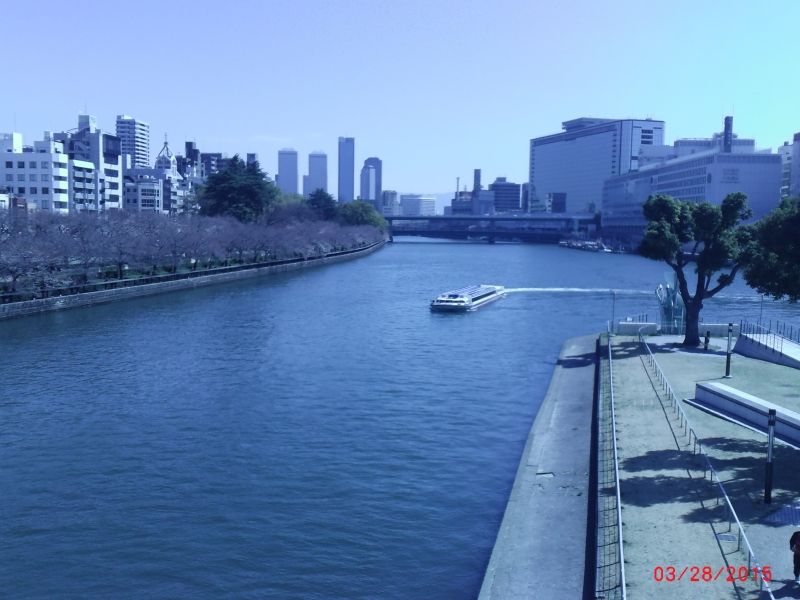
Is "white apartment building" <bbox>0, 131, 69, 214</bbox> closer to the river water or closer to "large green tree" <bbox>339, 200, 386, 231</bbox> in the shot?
the river water

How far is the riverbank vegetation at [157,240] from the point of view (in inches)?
1574

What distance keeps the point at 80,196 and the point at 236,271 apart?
3251cm

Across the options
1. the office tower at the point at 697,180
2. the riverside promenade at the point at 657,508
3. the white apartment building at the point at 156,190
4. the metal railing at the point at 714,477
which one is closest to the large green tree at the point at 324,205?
the white apartment building at the point at 156,190

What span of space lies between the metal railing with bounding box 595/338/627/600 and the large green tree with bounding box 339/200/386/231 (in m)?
106

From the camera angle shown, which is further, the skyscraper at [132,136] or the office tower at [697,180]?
the skyscraper at [132,136]

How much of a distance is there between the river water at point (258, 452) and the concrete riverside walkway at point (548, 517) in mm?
611

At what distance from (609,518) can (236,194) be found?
7656 cm

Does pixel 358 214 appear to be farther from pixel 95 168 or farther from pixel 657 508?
pixel 657 508

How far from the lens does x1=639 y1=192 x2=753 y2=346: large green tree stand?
28.0 metres

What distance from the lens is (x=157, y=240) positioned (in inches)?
2167

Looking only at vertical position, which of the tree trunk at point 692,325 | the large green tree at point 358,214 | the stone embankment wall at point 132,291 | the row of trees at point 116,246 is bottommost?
the stone embankment wall at point 132,291

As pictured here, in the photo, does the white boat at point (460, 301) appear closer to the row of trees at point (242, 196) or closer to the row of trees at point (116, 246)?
the row of trees at point (116, 246)

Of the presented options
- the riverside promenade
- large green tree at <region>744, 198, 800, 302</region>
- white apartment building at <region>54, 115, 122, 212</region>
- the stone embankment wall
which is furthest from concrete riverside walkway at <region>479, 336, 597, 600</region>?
white apartment building at <region>54, 115, 122, 212</region>

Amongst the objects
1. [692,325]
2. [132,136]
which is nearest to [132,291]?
[692,325]
